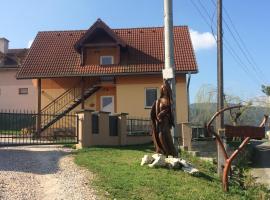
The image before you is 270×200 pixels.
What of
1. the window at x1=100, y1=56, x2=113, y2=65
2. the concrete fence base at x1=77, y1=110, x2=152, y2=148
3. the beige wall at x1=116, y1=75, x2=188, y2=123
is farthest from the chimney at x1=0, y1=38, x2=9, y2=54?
the concrete fence base at x1=77, y1=110, x2=152, y2=148

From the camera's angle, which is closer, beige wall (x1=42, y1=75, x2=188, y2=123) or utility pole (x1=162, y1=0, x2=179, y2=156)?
utility pole (x1=162, y1=0, x2=179, y2=156)

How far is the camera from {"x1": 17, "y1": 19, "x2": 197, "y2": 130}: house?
28.3 metres

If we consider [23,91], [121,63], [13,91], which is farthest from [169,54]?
[13,91]

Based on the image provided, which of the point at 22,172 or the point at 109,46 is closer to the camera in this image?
the point at 22,172

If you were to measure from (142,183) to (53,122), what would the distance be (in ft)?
53.5

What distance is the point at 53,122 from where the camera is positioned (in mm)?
26328

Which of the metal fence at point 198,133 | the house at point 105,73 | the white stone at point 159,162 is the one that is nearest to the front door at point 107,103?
the house at point 105,73

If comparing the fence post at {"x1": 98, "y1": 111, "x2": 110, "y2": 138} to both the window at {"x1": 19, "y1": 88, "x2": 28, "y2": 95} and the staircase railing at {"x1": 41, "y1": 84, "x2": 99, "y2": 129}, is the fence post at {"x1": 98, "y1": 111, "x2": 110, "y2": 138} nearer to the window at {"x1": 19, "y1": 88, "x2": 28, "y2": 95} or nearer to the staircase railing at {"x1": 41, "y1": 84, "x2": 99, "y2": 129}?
the staircase railing at {"x1": 41, "y1": 84, "x2": 99, "y2": 129}

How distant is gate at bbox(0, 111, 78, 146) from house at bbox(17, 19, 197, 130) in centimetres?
164

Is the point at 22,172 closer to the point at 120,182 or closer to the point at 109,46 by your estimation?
the point at 120,182

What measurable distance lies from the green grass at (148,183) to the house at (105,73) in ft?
46.3

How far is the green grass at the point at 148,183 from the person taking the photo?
1004cm

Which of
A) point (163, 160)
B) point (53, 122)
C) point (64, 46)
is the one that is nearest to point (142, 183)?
point (163, 160)

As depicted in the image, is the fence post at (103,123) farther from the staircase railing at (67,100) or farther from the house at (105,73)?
the staircase railing at (67,100)
